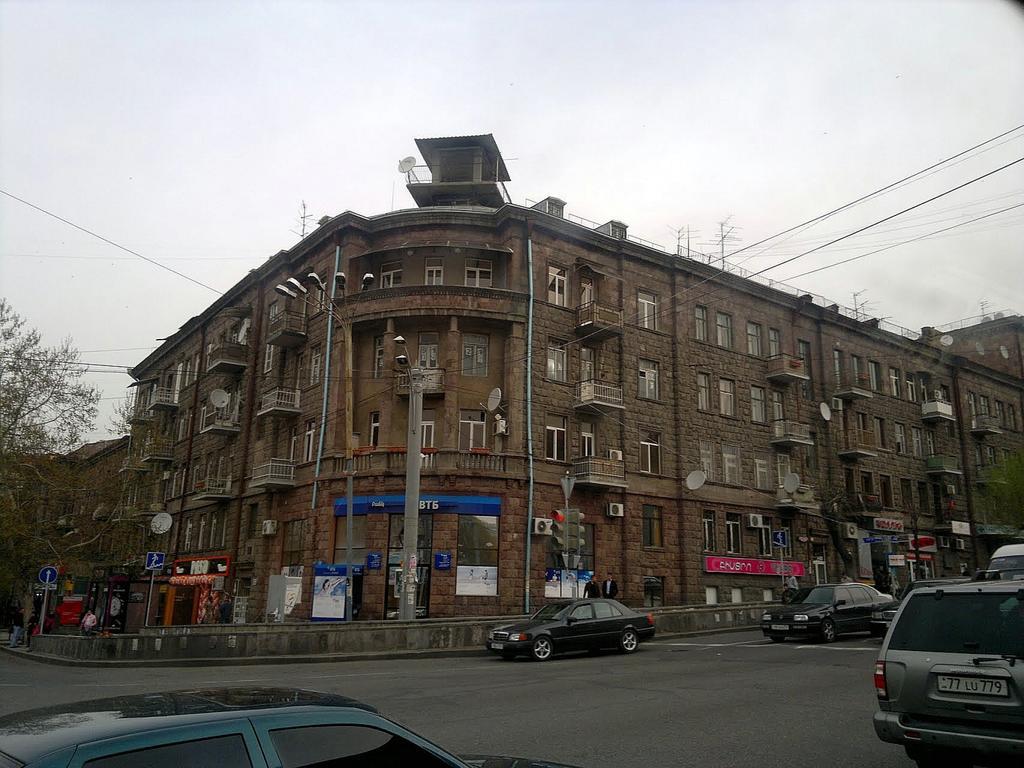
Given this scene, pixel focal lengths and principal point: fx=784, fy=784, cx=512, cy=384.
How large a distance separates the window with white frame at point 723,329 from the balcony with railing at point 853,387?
8850mm

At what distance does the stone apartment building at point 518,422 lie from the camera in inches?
1190

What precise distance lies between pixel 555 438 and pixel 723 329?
12.4 m

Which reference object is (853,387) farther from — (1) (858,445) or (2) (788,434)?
(2) (788,434)

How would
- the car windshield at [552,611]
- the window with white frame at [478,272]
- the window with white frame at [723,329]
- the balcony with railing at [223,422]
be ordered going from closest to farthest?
the car windshield at [552,611] → the window with white frame at [478,272] → the window with white frame at [723,329] → the balcony with railing at [223,422]

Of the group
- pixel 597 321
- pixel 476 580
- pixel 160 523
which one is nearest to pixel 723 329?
pixel 597 321

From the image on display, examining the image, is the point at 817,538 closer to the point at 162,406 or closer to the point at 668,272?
the point at 668,272

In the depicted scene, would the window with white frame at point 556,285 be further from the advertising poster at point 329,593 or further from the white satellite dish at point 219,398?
the white satellite dish at point 219,398

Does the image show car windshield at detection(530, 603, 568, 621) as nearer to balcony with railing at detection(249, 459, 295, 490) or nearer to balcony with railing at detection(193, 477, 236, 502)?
balcony with railing at detection(249, 459, 295, 490)

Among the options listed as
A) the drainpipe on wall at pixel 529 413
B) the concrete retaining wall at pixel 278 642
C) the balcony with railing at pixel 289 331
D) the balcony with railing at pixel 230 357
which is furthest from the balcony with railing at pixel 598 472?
the balcony with railing at pixel 230 357

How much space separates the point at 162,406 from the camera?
50562 millimetres

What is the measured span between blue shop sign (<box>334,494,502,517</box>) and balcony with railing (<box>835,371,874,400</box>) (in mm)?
23869

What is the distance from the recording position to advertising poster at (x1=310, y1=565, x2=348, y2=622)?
27.1m


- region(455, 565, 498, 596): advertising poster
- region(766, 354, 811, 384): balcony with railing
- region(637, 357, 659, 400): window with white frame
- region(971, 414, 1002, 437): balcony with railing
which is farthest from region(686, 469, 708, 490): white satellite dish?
region(971, 414, 1002, 437): balcony with railing

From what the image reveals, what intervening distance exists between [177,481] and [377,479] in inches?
935
